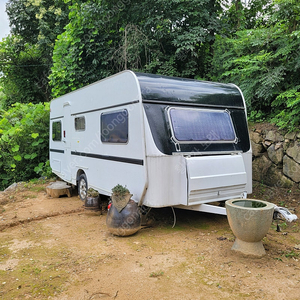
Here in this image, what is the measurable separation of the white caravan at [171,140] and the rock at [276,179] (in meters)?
1.93

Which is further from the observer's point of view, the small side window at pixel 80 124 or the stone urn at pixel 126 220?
the small side window at pixel 80 124

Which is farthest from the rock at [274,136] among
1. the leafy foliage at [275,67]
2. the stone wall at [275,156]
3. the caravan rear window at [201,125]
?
the caravan rear window at [201,125]

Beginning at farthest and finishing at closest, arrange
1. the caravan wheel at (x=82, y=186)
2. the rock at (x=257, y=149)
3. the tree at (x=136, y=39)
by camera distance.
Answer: the tree at (x=136, y=39), the rock at (x=257, y=149), the caravan wheel at (x=82, y=186)

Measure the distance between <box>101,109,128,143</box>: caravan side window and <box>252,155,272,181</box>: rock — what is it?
414 cm

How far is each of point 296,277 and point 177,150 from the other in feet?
7.91

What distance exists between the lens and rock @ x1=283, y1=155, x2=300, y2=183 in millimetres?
6949

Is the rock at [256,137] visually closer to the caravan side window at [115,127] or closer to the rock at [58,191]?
the caravan side window at [115,127]

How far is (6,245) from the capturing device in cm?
493

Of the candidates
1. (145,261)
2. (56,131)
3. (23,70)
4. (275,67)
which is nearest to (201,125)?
(145,261)

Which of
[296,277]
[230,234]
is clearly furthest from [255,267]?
[230,234]

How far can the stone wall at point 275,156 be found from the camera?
702cm

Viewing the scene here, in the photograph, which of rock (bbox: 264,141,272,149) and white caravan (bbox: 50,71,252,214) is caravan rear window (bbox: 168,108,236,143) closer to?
white caravan (bbox: 50,71,252,214)

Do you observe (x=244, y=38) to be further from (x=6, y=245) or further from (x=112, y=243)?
(x=6, y=245)

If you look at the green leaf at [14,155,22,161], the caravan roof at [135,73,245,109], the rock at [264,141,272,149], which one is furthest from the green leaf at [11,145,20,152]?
the rock at [264,141,272,149]
